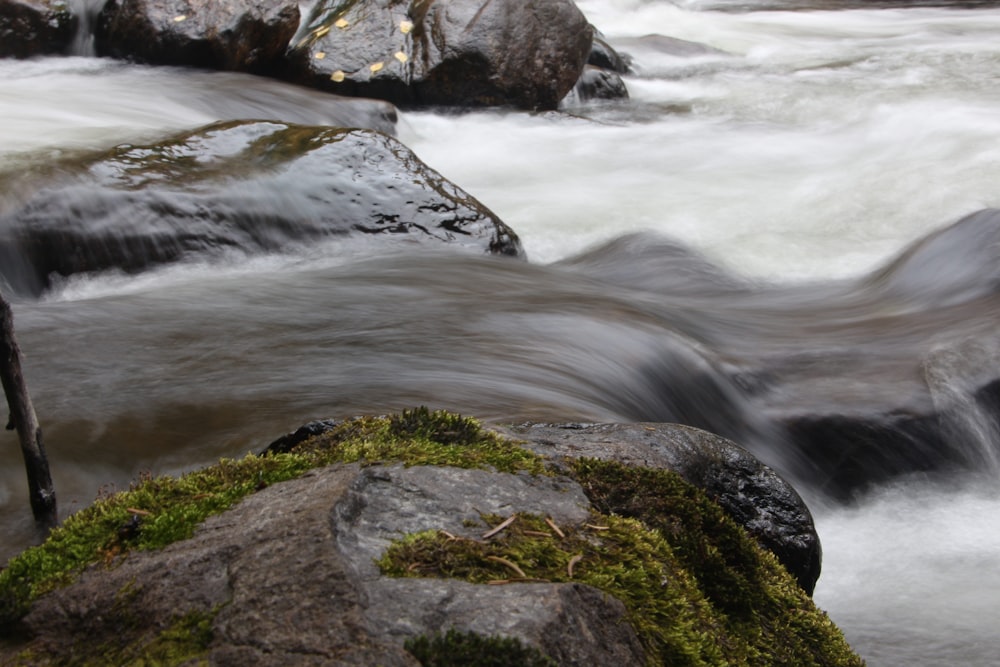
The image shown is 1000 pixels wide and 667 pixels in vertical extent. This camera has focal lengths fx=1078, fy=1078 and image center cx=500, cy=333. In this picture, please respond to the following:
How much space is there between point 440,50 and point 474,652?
10976 millimetres

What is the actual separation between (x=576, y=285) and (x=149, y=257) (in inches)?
105

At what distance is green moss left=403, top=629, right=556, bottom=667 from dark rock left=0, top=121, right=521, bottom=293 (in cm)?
502

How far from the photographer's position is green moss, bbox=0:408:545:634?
82.7 inches

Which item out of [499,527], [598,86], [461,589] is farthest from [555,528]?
[598,86]

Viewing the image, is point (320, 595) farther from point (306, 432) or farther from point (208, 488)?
point (306, 432)

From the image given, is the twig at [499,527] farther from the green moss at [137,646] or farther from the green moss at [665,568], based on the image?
the green moss at [137,646]

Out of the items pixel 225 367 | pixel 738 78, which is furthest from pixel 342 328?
pixel 738 78

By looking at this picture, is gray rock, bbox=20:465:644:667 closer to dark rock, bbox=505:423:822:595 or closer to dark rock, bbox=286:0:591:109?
dark rock, bbox=505:423:822:595

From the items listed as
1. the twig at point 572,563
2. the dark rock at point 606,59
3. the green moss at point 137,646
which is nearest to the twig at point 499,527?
the twig at point 572,563

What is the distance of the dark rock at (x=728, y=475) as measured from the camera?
301cm

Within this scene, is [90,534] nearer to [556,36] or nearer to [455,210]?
[455,210]

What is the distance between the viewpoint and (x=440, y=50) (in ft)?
39.5

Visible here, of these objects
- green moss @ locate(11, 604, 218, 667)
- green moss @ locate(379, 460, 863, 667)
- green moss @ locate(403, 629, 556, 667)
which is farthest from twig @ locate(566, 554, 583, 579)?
green moss @ locate(11, 604, 218, 667)

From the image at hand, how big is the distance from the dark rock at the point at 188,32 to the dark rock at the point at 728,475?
30.6ft
